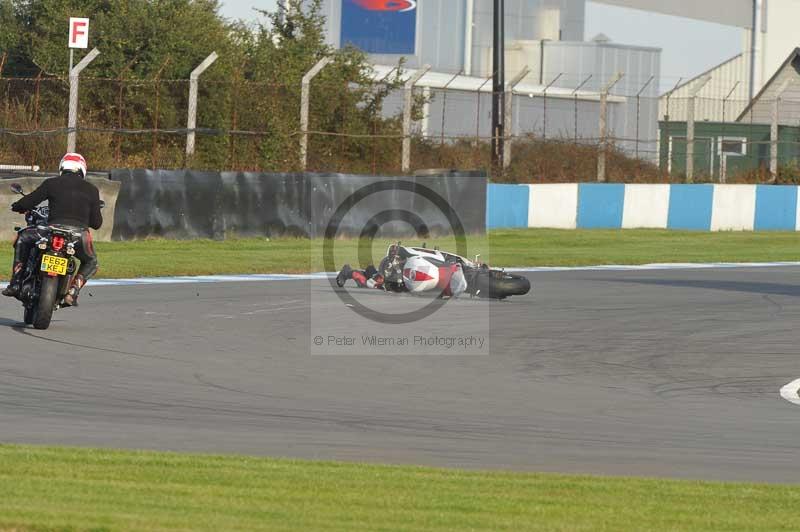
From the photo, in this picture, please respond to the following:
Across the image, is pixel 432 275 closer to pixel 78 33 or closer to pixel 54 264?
pixel 54 264

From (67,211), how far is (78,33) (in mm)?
12080

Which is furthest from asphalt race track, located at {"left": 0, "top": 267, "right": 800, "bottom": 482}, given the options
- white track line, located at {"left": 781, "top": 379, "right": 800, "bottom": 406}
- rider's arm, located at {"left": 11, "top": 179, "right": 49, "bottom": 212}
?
rider's arm, located at {"left": 11, "top": 179, "right": 49, "bottom": 212}

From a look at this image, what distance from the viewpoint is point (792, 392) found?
9.91 metres

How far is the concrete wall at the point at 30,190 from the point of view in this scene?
1950 centimetres

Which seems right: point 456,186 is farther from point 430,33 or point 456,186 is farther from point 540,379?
point 430,33

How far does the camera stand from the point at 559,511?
5.82 metres

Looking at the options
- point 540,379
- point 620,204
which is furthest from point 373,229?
point 540,379

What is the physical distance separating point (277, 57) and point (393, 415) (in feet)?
74.5

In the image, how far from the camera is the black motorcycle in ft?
38.6


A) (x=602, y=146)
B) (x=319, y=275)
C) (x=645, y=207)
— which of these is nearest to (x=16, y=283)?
(x=319, y=275)

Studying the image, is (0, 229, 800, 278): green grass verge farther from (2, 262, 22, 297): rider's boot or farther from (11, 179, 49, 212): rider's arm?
(2, 262, 22, 297): rider's boot

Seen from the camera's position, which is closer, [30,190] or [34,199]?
[34,199]

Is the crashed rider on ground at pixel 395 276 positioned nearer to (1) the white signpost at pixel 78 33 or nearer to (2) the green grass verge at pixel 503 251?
(2) the green grass verge at pixel 503 251

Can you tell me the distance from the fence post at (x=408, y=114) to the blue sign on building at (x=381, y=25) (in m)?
20.6
